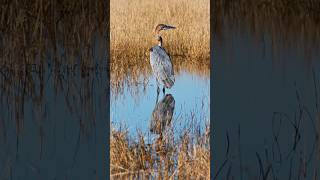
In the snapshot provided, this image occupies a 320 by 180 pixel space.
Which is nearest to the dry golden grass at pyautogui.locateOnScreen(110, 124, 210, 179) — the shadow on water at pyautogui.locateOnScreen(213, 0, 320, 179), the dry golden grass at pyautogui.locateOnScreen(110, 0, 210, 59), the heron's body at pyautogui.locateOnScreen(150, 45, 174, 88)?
the shadow on water at pyautogui.locateOnScreen(213, 0, 320, 179)

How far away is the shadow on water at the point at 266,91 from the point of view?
150 inches

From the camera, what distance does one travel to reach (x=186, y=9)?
7660 millimetres

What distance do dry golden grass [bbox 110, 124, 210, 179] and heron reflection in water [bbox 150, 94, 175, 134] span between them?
0.69ft

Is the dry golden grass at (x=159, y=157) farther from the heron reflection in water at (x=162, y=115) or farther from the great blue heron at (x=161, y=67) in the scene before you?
the great blue heron at (x=161, y=67)

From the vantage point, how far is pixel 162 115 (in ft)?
16.4

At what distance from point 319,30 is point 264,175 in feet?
9.21

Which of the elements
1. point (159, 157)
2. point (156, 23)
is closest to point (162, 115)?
point (159, 157)

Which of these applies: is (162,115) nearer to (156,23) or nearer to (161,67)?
(161,67)

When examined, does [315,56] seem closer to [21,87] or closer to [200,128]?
[200,128]

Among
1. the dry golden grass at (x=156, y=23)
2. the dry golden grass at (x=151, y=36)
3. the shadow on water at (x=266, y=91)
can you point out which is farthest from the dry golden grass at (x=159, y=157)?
the dry golden grass at (x=156, y=23)

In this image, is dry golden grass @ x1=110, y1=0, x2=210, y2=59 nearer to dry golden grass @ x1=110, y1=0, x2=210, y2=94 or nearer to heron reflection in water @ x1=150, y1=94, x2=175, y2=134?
dry golden grass @ x1=110, y1=0, x2=210, y2=94

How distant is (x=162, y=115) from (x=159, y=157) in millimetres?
977

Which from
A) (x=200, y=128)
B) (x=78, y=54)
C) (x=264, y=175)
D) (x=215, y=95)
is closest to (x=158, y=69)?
(x=78, y=54)

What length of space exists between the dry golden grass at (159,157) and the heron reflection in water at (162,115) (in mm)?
209
